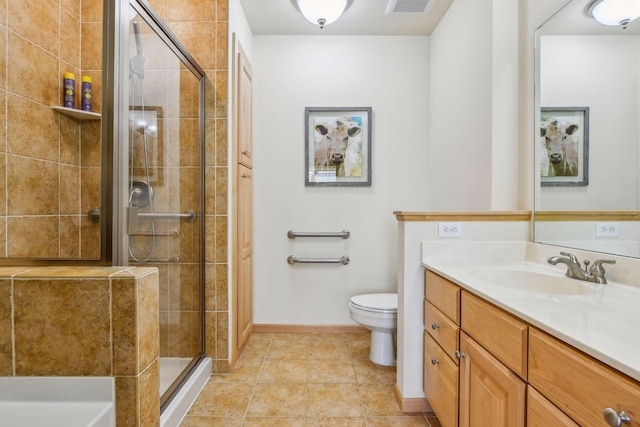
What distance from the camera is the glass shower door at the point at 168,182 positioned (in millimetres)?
1398

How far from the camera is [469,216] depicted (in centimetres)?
168

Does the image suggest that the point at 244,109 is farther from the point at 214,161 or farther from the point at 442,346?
the point at 442,346

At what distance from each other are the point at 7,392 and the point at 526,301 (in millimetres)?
1527

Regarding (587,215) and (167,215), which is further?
(167,215)

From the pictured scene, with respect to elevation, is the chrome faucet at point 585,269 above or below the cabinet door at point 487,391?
above

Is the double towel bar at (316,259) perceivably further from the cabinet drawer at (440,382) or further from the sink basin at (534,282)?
the sink basin at (534,282)

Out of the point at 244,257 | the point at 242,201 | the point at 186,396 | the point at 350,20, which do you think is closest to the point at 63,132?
the point at 242,201

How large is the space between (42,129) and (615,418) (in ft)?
8.24

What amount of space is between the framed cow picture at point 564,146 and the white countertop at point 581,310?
34 cm

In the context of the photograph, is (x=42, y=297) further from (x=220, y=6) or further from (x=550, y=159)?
(x=550, y=159)

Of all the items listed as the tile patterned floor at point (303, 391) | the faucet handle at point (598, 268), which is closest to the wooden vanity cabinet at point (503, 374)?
the tile patterned floor at point (303, 391)

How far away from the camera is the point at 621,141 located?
118 cm

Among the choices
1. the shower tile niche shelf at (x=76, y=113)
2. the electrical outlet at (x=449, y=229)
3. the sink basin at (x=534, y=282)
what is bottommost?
the sink basin at (x=534, y=282)

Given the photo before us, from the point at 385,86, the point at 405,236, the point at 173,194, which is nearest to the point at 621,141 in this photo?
the point at 405,236
